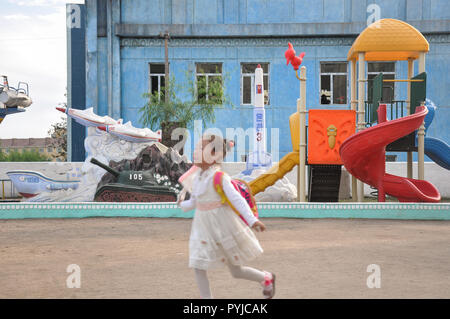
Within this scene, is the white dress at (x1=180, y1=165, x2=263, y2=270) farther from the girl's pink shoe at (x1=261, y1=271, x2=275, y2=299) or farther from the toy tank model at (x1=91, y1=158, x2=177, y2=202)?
the toy tank model at (x1=91, y1=158, x2=177, y2=202)

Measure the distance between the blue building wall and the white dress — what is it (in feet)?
63.0

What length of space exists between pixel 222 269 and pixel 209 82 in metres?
17.6

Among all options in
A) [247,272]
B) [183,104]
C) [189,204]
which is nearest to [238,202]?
[189,204]

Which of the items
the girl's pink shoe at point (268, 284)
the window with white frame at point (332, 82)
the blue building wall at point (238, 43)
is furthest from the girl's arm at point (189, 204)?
the window with white frame at point (332, 82)

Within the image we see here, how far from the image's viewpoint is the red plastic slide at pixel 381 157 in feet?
41.3

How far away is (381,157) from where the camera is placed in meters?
13.6

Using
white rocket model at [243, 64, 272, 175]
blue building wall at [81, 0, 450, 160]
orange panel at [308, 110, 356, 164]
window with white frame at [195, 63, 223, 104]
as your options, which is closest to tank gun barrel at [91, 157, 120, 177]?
white rocket model at [243, 64, 272, 175]

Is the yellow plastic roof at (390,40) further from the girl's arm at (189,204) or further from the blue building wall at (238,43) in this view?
the girl's arm at (189,204)

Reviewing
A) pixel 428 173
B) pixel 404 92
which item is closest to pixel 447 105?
pixel 404 92

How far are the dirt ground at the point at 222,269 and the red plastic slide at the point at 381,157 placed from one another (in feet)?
4.50

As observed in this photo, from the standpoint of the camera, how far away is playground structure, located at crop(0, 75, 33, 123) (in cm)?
2131

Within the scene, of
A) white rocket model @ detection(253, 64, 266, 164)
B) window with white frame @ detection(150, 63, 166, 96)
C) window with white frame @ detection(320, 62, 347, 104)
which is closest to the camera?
white rocket model @ detection(253, 64, 266, 164)

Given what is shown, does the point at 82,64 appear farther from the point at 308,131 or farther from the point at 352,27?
the point at 308,131

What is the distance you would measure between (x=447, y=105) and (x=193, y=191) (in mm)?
21112
